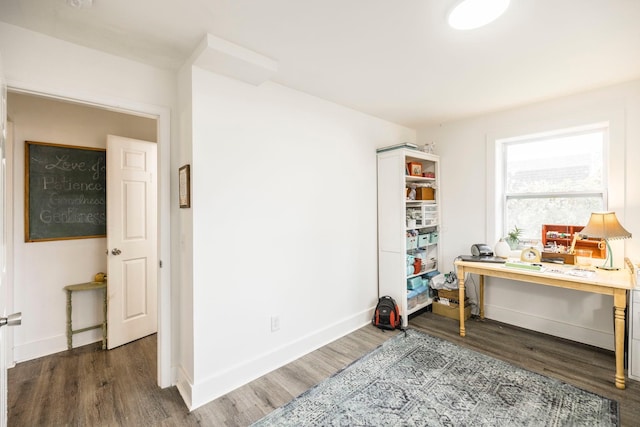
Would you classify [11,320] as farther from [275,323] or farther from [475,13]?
[475,13]

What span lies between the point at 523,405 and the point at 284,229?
206 centimetres

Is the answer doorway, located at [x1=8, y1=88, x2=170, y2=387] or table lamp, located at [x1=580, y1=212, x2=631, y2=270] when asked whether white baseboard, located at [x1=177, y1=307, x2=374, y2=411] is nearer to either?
doorway, located at [x1=8, y1=88, x2=170, y2=387]

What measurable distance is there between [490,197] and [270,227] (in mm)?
2510

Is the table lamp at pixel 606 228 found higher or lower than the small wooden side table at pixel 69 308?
higher

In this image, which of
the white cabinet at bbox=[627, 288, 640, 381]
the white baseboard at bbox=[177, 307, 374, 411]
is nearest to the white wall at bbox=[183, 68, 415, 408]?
the white baseboard at bbox=[177, 307, 374, 411]

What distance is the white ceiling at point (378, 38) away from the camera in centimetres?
150

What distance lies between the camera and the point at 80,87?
1.78 m

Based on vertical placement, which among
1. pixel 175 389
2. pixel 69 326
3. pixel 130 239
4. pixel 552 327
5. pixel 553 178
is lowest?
pixel 175 389

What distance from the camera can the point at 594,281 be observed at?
2.12 metres

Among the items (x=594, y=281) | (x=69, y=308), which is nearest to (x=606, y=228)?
(x=594, y=281)

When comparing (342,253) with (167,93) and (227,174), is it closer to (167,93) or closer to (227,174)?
(227,174)

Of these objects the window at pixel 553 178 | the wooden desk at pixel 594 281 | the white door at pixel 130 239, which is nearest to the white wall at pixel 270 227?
the wooden desk at pixel 594 281

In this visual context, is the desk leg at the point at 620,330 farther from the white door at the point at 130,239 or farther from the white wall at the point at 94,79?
the white door at the point at 130,239

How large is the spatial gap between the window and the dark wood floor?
1216 millimetres
